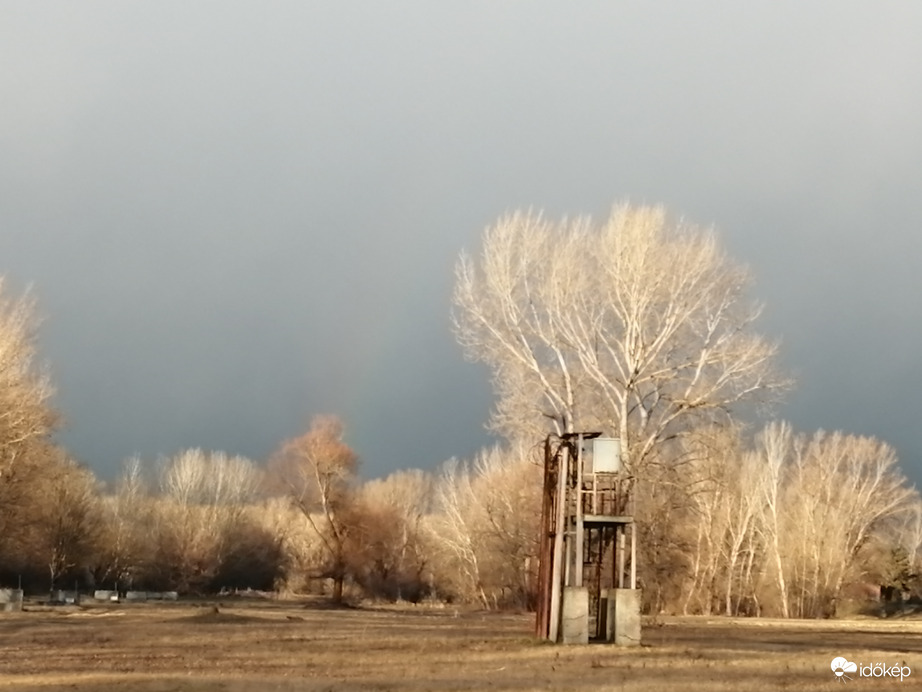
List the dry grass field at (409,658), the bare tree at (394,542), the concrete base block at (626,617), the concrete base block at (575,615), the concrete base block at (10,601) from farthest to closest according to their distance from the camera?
the bare tree at (394,542) → the concrete base block at (10,601) → the concrete base block at (626,617) → the concrete base block at (575,615) → the dry grass field at (409,658)

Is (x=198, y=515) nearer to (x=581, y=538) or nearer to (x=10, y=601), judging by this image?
(x=10, y=601)

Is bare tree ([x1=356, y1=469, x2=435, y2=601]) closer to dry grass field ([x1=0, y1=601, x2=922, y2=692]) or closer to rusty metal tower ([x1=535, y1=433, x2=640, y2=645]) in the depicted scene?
dry grass field ([x1=0, y1=601, x2=922, y2=692])

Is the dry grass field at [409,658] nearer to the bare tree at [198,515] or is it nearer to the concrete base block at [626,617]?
the concrete base block at [626,617]

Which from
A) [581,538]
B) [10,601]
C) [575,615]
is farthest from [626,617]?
[10,601]

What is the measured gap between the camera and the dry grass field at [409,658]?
17.7m

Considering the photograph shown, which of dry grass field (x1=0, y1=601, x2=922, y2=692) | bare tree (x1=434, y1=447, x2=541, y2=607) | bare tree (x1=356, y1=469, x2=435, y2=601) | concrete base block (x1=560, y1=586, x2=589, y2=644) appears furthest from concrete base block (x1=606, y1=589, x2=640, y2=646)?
bare tree (x1=356, y1=469, x2=435, y2=601)

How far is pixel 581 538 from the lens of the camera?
26.6 meters

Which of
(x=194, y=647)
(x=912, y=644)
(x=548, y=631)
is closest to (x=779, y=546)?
(x=912, y=644)

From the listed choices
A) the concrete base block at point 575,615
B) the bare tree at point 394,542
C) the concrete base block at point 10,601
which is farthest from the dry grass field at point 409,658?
the bare tree at point 394,542

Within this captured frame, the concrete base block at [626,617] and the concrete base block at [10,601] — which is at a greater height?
the concrete base block at [626,617]

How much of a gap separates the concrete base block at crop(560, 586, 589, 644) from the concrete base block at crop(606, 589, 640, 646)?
872mm

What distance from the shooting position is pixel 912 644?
29641mm

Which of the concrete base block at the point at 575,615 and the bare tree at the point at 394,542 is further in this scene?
the bare tree at the point at 394,542

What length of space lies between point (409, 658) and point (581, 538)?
18.4 ft
